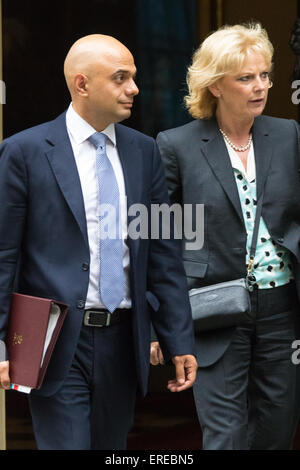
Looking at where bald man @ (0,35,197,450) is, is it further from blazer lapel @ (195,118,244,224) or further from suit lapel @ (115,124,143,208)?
blazer lapel @ (195,118,244,224)

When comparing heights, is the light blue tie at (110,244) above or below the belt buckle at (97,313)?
above

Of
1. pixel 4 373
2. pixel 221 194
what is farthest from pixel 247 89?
pixel 4 373

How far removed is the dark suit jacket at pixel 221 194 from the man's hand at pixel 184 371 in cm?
41

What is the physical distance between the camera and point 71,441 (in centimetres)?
451

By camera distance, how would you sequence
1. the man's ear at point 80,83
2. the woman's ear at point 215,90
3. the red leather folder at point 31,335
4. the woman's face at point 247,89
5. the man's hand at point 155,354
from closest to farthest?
the red leather folder at point 31,335
the man's ear at point 80,83
the man's hand at point 155,354
the woman's face at point 247,89
the woman's ear at point 215,90

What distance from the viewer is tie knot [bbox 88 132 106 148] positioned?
4.66 m

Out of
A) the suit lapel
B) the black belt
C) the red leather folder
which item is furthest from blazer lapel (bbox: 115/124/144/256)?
the red leather folder

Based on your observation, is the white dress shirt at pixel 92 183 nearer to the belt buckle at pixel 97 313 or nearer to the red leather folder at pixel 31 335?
the belt buckle at pixel 97 313

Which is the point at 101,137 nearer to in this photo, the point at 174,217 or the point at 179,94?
the point at 174,217

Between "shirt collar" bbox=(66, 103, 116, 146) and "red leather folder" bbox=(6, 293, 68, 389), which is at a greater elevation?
"shirt collar" bbox=(66, 103, 116, 146)

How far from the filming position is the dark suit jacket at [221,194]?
5.15 metres

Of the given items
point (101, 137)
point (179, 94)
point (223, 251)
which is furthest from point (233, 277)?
point (179, 94)

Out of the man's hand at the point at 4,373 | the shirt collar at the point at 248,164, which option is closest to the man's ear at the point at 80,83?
the shirt collar at the point at 248,164

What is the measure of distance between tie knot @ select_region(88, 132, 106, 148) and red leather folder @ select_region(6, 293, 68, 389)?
622 mm
